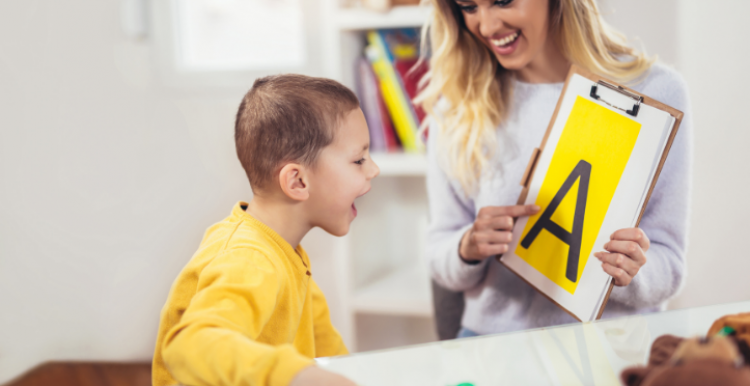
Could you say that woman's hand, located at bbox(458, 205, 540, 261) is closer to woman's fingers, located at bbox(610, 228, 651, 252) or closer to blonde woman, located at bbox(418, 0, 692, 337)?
blonde woman, located at bbox(418, 0, 692, 337)

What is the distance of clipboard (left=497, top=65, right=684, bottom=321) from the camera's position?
0.57 meters

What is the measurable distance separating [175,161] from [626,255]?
1.02 meters

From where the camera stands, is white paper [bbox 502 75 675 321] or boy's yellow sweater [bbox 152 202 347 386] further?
white paper [bbox 502 75 675 321]

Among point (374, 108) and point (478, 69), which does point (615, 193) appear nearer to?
point (478, 69)

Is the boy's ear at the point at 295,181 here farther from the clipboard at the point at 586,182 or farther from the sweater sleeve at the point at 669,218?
the sweater sleeve at the point at 669,218

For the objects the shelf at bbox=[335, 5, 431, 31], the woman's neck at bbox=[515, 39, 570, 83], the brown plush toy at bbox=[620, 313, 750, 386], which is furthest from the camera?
the shelf at bbox=[335, 5, 431, 31]

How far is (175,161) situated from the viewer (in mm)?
1248

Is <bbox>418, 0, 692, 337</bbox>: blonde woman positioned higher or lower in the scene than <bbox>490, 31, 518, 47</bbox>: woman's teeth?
lower

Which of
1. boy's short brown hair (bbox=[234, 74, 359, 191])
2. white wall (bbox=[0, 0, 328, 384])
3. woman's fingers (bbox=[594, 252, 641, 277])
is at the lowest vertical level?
white wall (bbox=[0, 0, 328, 384])

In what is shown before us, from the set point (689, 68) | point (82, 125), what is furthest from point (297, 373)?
point (82, 125)

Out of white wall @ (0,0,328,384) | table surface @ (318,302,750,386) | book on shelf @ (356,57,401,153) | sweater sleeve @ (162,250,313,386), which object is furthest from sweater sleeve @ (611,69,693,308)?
white wall @ (0,0,328,384)

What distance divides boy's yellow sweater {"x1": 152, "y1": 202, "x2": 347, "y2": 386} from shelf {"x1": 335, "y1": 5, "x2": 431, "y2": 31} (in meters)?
0.64

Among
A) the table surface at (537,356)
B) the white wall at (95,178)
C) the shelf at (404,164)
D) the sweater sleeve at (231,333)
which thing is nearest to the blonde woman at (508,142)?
the table surface at (537,356)

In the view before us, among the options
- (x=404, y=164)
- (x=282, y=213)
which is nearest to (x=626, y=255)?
(x=282, y=213)
